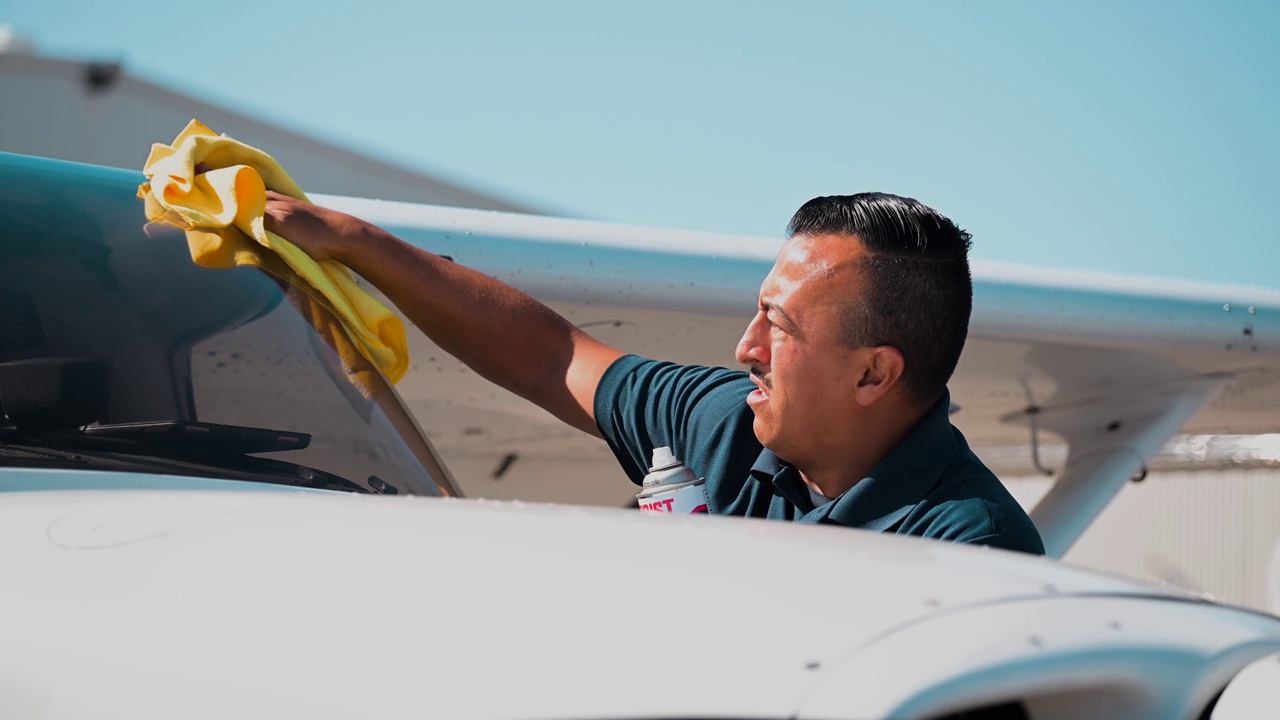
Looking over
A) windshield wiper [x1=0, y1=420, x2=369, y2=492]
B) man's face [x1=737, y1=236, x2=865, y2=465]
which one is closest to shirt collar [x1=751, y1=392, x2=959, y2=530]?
man's face [x1=737, y1=236, x2=865, y2=465]

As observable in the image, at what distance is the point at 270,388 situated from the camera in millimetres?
1943

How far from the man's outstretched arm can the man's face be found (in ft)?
1.86

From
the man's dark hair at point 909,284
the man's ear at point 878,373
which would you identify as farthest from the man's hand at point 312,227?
the man's ear at point 878,373

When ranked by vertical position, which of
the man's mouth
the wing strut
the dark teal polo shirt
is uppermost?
the man's mouth

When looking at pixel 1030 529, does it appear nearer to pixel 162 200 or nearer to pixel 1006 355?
pixel 162 200

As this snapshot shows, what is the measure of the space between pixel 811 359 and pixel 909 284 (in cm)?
22

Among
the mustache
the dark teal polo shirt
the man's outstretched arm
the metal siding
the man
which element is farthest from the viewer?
the metal siding

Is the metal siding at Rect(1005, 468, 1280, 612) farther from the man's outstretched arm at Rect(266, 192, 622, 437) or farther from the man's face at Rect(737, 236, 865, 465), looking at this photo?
the man's face at Rect(737, 236, 865, 465)

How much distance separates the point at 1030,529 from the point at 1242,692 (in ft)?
2.98

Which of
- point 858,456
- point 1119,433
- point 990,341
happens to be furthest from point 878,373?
point 1119,433

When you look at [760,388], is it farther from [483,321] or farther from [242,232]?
[242,232]

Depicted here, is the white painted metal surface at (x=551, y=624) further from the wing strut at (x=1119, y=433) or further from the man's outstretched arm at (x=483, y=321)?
the wing strut at (x=1119, y=433)

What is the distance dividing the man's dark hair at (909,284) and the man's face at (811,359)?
26 mm

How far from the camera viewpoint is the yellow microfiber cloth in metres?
2.17
